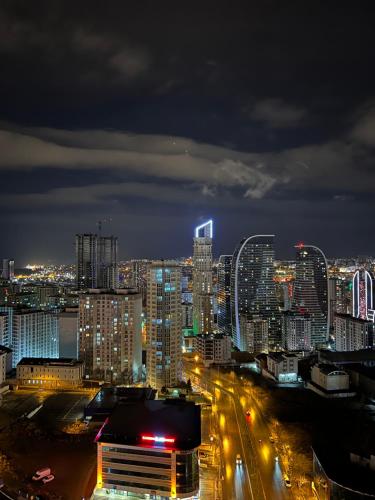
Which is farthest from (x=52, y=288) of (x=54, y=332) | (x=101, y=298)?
(x=101, y=298)

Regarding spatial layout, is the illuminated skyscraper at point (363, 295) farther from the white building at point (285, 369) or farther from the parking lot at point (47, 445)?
the parking lot at point (47, 445)

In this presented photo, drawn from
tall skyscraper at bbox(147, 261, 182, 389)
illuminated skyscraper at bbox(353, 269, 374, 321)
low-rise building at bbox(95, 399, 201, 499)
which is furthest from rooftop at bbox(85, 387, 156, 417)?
illuminated skyscraper at bbox(353, 269, 374, 321)

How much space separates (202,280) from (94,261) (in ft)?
24.1

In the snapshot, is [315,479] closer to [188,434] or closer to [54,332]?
[188,434]

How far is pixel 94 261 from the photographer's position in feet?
87.8

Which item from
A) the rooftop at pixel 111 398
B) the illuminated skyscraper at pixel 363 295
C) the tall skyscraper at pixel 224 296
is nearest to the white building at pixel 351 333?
the illuminated skyscraper at pixel 363 295

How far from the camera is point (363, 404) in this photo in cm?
1212

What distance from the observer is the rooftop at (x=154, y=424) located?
24.2 ft

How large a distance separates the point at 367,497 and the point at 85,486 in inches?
176

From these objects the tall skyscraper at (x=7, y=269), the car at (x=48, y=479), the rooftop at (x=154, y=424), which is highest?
the tall skyscraper at (x=7, y=269)

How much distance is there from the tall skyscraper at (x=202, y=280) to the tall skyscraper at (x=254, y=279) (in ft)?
4.34

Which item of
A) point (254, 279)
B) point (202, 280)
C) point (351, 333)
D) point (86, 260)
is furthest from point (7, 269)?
point (351, 333)

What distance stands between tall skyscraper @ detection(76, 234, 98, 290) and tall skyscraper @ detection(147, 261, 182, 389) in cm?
1392

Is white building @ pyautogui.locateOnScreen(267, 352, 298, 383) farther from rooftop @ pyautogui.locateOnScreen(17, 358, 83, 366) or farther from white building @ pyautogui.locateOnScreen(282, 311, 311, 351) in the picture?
rooftop @ pyautogui.locateOnScreen(17, 358, 83, 366)
